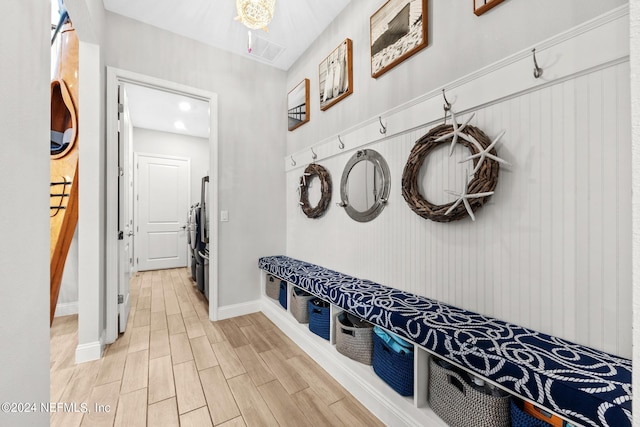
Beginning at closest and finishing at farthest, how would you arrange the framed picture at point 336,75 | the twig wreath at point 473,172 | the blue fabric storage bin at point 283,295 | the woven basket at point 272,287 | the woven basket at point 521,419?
the woven basket at point 521,419 → the twig wreath at point 473,172 → the framed picture at point 336,75 → the blue fabric storage bin at point 283,295 → the woven basket at point 272,287

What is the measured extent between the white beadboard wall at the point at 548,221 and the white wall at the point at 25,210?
163 cm

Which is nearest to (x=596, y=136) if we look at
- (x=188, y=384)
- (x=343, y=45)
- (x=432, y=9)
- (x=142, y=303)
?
(x=432, y=9)

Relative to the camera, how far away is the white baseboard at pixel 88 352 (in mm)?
1881

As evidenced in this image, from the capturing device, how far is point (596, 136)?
0.94 metres

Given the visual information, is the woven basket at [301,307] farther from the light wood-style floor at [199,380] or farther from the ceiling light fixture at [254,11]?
the ceiling light fixture at [254,11]

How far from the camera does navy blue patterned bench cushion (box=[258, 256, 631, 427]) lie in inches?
28.1

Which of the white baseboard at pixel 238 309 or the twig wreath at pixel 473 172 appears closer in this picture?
the twig wreath at pixel 473 172

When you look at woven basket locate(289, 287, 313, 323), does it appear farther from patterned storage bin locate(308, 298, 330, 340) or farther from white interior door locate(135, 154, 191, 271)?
white interior door locate(135, 154, 191, 271)

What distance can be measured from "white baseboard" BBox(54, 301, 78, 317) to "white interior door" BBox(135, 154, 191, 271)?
200 cm

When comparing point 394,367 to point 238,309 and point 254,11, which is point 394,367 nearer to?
point 238,309

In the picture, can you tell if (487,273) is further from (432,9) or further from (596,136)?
(432,9)

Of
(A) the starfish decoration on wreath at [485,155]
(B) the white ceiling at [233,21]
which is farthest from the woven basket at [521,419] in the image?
(B) the white ceiling at [233,21]

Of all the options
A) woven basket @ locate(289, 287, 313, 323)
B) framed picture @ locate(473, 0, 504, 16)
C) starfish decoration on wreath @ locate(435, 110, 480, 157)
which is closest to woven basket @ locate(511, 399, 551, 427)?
starfish decoration on wreath @ locate(435, 110, 480, 157)

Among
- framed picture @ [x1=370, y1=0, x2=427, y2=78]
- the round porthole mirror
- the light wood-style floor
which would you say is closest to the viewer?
the light wood-style floor
